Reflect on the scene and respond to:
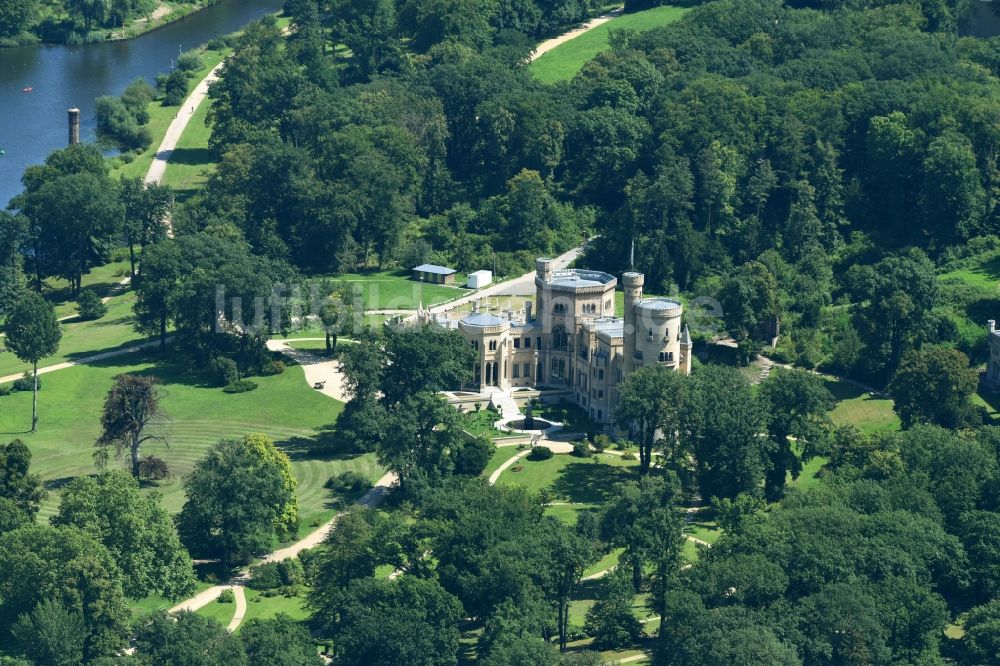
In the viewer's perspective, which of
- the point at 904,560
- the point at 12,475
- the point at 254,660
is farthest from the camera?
the point at 12,475

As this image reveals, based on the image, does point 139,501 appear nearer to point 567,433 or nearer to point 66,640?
point 66,640

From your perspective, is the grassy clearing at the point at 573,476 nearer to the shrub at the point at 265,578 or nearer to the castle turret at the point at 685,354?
the castle turret at the point at 685,354

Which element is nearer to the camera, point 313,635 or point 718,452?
point 313,635

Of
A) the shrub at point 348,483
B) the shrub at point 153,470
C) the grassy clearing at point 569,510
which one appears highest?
the shrub at point 153,470

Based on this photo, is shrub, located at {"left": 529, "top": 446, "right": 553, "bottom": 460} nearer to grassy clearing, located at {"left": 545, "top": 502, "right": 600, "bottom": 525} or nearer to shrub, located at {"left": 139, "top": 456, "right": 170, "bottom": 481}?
grassy clearing, located at {"left": 545, "top": 502, "right": 600, "bottom": 525}

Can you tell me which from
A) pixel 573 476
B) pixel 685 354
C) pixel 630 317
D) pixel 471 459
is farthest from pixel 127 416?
pixel 685 354

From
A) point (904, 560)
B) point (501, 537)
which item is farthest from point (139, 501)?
point (904, 560)

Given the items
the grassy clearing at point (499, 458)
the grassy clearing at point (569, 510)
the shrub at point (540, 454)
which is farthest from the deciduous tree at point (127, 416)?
the grassy clearing at point (569, 510)
